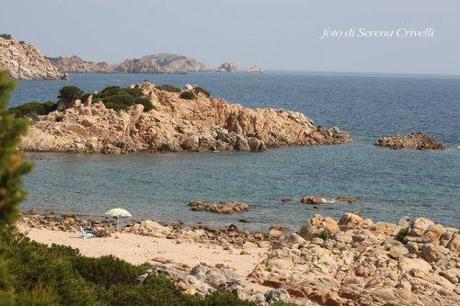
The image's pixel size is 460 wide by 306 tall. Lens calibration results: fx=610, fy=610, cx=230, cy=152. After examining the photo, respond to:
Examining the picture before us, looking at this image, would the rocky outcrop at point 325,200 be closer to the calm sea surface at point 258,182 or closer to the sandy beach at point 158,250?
the calm sea surface at point 258,182

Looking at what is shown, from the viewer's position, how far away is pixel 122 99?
73.1 meters

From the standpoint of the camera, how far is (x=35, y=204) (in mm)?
42125

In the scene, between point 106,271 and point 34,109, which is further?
point 34,109

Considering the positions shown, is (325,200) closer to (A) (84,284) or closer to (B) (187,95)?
(A) (84,284)

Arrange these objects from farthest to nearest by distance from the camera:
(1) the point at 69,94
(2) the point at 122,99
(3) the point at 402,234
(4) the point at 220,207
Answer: (1) the point at 69,94
(2) the point at 122,99
(4) the point at 220,207
(3) the point at 402,234

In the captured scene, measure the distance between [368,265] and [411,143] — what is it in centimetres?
5222

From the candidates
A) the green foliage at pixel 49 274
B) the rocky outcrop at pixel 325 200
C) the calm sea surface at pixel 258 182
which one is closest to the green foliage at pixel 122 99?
the calm sea surface at pixel 258 182

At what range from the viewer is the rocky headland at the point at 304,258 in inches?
891

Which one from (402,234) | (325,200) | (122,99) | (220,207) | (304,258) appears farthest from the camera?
(122,99)

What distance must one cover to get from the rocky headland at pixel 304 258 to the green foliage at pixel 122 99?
3470 centimetres

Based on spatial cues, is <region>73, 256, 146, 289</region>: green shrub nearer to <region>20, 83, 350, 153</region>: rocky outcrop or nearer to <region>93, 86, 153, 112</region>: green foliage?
<region>20, 83, 350, 153</region>: rocky outcrop

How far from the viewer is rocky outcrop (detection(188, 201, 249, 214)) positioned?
41906 mm

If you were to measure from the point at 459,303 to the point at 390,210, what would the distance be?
833 inches

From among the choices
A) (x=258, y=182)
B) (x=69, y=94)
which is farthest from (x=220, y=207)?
(x=69, y=94)
